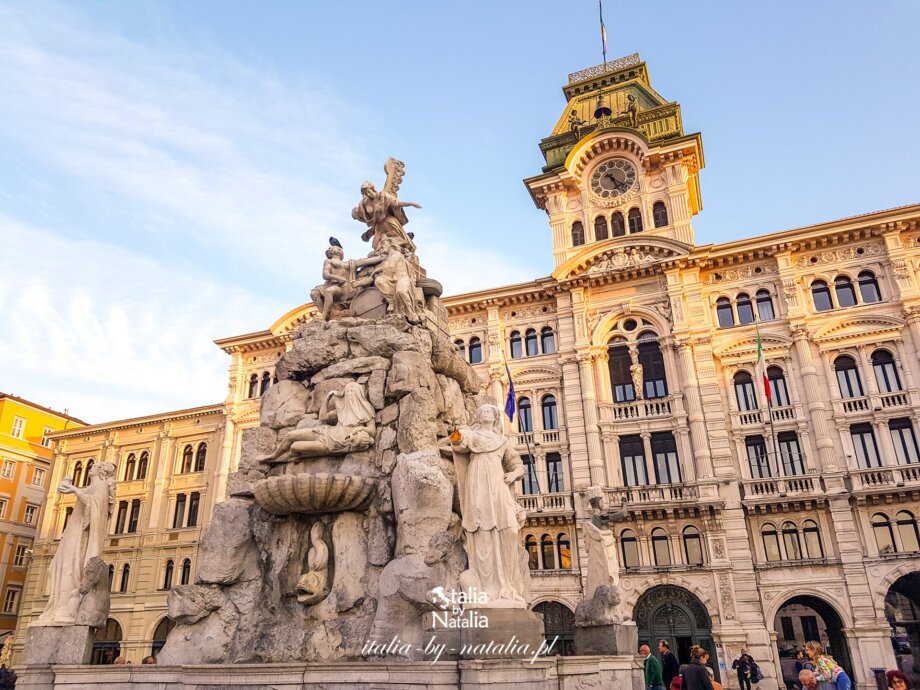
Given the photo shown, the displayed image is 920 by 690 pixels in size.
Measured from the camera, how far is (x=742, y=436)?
96.3ft

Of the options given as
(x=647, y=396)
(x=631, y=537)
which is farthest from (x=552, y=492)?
(x=647, y=396)

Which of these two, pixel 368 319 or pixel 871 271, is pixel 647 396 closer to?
pixel 871 271

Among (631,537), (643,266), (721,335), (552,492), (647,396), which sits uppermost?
(643,266)

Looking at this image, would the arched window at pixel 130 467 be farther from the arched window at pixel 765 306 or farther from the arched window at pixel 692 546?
the arched window at pixel 765 306

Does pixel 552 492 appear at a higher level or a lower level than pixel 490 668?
higher

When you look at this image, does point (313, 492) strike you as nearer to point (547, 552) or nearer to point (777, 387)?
point (547, 552)

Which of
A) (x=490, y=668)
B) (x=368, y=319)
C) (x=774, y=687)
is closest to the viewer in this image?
(x=490, y=668)

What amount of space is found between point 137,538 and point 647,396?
28.2m

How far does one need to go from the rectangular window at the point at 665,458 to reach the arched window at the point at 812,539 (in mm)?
4999

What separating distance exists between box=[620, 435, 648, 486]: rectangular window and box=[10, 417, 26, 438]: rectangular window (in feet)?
124

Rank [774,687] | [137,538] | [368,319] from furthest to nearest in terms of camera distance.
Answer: [137,538] < [774,687] < [368,319]

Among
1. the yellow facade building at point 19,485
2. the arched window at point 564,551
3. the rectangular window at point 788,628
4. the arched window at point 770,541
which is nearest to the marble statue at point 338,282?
the arched window at point 564,551

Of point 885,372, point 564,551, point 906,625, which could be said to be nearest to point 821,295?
point 885,372

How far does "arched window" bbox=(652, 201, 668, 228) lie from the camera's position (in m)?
34.4
